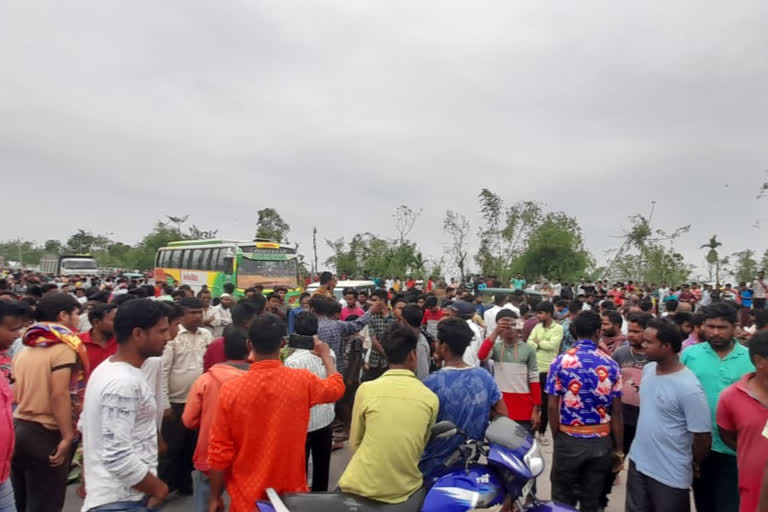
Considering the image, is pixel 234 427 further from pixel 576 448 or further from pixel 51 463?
pixel 576 448

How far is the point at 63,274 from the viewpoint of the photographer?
35.3 m

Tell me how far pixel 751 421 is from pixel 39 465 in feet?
14.2

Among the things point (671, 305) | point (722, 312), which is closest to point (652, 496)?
point (722, 312)

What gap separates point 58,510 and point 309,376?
1.97 metres

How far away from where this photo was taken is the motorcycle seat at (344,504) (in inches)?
106

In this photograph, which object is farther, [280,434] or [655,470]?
[655,470]

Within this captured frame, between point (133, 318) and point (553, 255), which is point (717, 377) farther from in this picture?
point (553, 255)

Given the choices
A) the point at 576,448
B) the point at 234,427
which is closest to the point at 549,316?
the point at 576,448

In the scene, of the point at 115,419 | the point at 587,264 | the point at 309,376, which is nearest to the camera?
the point at 115,419

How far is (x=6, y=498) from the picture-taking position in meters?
2.96

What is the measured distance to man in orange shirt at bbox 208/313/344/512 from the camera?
9.49 feet

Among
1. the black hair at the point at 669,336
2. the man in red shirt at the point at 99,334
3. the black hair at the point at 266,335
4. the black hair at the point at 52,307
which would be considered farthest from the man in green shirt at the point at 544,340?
the black hair at the point at 52,307

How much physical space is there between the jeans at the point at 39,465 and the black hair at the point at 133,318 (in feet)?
4.97

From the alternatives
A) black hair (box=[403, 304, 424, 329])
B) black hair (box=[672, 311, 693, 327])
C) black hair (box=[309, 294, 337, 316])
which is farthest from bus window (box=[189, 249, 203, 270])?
black hair (box=[672, 311, 693, 327])
